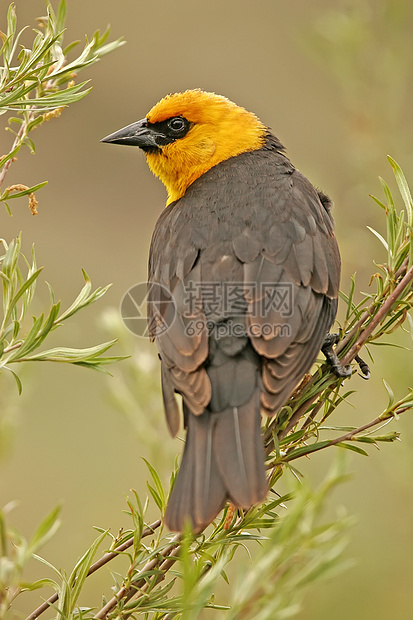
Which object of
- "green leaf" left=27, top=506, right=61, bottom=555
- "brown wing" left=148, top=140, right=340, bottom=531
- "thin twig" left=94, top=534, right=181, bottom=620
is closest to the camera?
"green leaf" left=27, top=506, right=61, bottom=555

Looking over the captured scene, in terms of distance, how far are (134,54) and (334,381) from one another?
9565 millimetres

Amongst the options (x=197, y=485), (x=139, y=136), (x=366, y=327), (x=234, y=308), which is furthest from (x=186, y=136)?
(x=197, y=485)

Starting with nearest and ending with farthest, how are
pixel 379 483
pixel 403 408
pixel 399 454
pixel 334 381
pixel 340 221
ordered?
pixel 403 408
pixel 334 381
pixel 399 454
pixel 340 221
pixel 379 483

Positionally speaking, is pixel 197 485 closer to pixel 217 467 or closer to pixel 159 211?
pixel 217 467

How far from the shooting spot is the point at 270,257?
2.73 metres

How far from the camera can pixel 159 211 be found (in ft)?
31.0

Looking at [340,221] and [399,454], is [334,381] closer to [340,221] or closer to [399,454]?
[399,454]

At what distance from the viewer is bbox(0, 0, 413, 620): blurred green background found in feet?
9.64

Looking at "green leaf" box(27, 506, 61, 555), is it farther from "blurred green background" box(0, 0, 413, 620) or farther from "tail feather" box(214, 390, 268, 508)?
"tail feather" box(214, 390, 268, 508)

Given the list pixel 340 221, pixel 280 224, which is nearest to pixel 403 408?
pixel 280 224

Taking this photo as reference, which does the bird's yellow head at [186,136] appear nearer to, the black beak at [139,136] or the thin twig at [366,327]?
the black beak at [139,136]

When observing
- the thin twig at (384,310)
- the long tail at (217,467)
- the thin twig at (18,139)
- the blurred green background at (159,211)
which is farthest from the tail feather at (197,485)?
the thin twig at (18,139)

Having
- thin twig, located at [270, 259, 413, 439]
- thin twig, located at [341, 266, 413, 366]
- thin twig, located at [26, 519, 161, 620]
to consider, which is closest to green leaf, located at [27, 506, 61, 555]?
thin twig, located at [26, 519, 161, 620]

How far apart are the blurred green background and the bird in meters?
0.17
